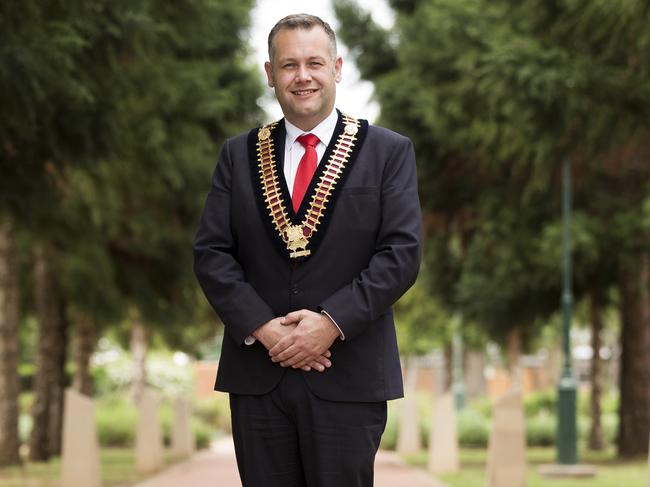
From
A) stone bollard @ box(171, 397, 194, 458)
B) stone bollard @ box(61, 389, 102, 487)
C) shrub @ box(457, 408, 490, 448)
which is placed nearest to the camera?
stone bollard @ box(61, 389, 102, 487)

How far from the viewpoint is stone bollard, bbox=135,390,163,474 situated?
19906 millimetres

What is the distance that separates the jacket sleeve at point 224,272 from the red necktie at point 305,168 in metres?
0.23

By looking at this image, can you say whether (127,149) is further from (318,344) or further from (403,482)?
(318,344)

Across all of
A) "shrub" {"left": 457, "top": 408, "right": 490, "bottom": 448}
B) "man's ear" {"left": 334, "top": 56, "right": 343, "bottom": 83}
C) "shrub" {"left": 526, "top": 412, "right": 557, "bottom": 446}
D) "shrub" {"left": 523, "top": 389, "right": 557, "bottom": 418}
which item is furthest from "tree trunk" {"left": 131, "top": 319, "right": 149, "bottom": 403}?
"man's ear" {"left": 334, "top": 56, "right": 343, "bottom": 83}

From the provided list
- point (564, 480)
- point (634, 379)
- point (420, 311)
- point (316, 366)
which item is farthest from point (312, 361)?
point (420, 311)

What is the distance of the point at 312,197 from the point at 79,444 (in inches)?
390

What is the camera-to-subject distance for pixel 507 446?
1382 cm

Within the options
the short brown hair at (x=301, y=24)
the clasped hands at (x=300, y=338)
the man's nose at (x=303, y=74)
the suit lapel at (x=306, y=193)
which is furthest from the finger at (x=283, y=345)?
the short brown hair at (x=301, y=24)

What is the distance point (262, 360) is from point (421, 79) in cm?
1898

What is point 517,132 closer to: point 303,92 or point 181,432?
point 181,432

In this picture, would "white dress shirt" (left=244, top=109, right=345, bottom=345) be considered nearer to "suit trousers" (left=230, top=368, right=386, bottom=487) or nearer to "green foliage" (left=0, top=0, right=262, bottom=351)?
"suit trousers" (left=230, top=368, right=386, bottom=487)

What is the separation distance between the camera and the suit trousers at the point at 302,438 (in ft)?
13.9

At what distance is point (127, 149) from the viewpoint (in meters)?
13.6

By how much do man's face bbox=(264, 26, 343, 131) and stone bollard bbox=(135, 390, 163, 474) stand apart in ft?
51.8
